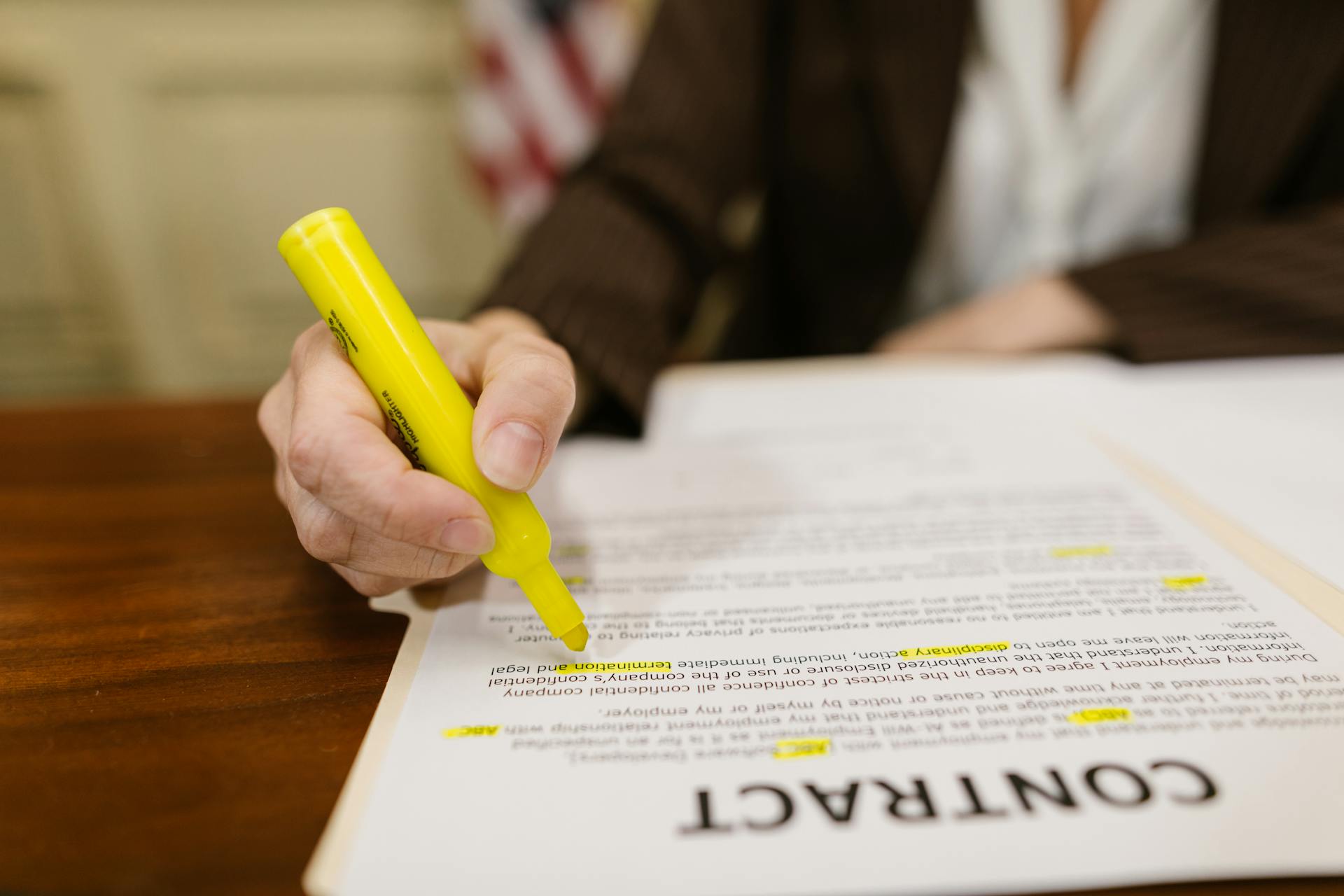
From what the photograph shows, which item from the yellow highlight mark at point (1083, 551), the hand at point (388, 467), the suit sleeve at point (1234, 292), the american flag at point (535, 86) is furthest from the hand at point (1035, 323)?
the american flag at point (535, 86)

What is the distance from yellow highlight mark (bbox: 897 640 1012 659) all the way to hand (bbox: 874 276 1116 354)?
33cm

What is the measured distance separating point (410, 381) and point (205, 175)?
4.44 ft

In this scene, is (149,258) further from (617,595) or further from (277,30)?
(617,595)

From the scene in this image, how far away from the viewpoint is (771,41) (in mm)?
708

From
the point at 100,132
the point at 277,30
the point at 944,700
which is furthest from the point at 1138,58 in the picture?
the point at 100,132

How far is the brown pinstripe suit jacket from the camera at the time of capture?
475mm

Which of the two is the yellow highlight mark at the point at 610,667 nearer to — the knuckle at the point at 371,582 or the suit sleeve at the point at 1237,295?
the knuckle at the point at 371,582

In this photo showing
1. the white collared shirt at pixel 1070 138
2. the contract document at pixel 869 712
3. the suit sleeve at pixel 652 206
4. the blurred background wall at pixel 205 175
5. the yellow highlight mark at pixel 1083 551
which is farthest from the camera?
the blurred background wall at pixel 205 175

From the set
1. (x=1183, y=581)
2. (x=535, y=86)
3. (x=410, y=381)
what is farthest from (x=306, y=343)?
(x=535, y=86)

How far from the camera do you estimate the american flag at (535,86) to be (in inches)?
47.9

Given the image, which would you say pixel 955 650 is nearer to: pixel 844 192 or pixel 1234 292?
pixel 1234 292

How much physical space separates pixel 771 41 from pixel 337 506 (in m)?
0.65

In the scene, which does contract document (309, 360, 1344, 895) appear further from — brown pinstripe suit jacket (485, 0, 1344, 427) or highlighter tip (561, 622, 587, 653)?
brown pinstripe suit jacket (485, 0, 1344, 427)

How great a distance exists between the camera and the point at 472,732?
22 centimetres
